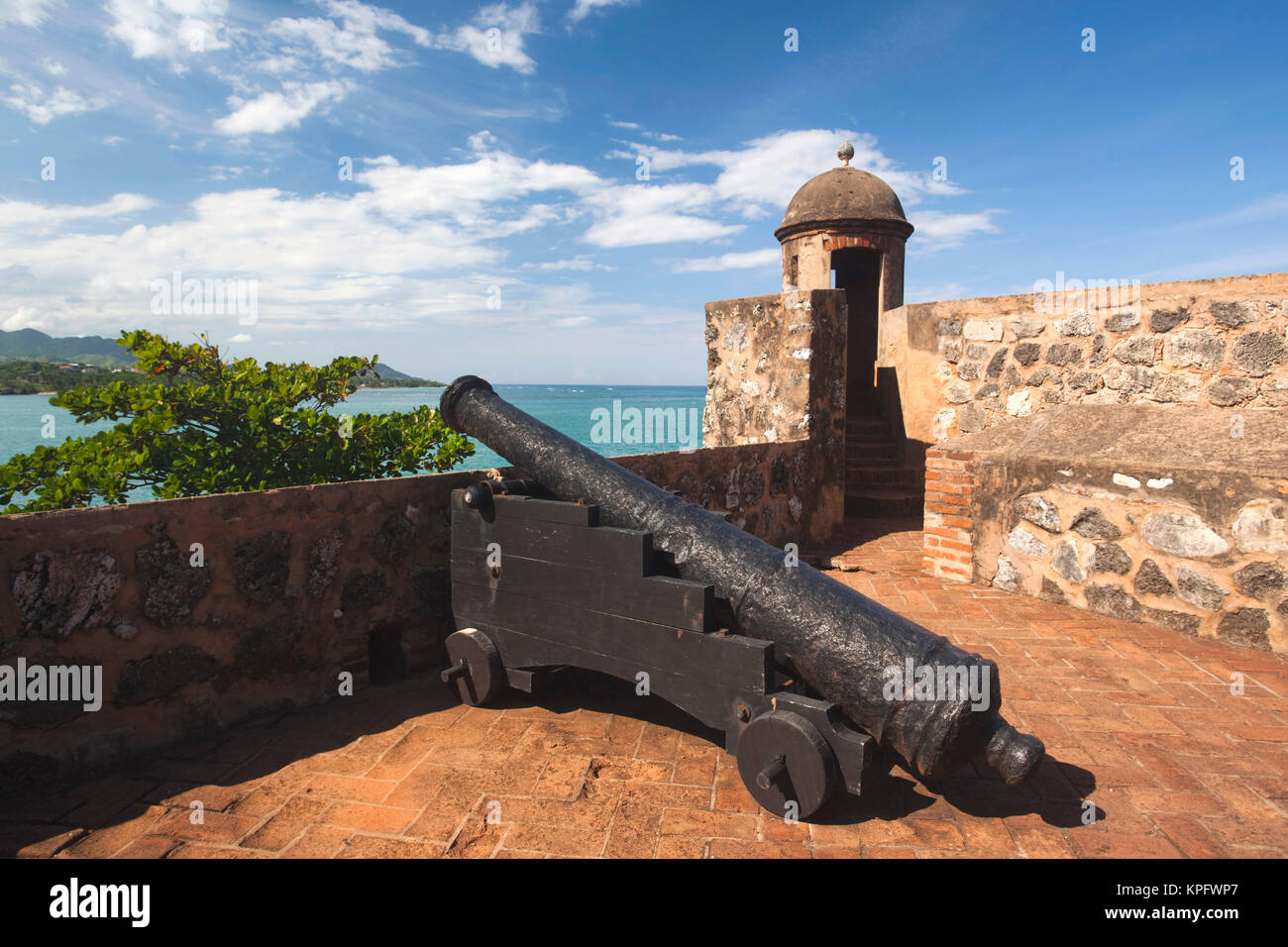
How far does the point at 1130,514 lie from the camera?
172 inches

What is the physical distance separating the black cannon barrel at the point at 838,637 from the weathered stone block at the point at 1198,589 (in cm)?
260

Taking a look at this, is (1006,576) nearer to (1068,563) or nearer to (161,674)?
(1068,563)

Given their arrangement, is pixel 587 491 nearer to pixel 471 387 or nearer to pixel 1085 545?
pixel 471 387

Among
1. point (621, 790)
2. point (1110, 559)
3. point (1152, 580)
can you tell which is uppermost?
point (1110, 559)

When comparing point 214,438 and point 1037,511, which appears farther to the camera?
point 1037,511

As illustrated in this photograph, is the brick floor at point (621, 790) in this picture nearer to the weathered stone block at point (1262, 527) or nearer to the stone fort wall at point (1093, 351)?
the weathered stone block at point (1262, 527)

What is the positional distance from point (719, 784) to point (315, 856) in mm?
1363

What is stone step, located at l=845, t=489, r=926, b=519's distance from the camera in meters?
8.05

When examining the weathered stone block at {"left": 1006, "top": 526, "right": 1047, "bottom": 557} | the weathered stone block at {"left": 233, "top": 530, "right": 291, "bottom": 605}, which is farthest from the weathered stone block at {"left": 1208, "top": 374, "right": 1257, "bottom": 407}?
the weathered stone block at {"left": 233, "top": 530, "right": 291, "bottom": 605}

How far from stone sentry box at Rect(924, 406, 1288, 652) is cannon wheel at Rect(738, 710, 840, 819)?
311 centimetres

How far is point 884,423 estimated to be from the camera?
30.0ft

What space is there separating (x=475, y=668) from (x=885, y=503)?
6006 millimetres

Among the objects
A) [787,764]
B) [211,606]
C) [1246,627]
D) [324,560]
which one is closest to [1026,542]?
[1246,627]
